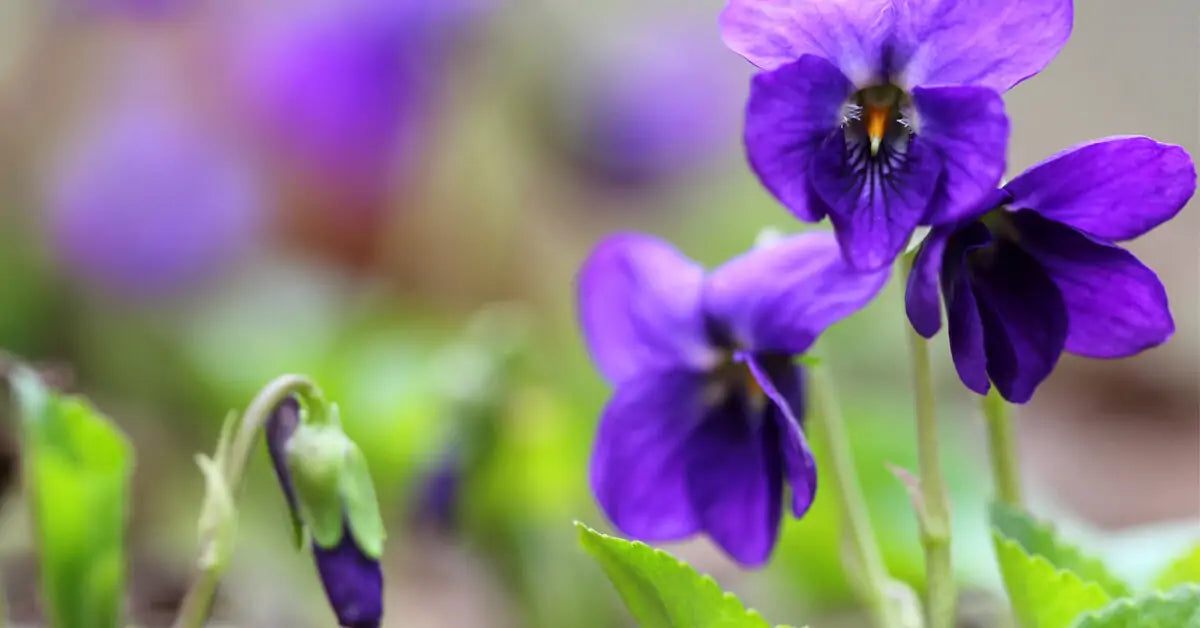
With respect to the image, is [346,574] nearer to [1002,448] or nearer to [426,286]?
[1002,448]

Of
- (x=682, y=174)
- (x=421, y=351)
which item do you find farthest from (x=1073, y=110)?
(x=421, y=351)

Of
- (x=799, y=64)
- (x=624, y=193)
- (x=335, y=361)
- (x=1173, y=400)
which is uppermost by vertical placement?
(x=799, y=64)

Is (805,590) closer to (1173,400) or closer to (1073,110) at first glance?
(1173,400)

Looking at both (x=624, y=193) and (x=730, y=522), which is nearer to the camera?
(x=730, y=522)

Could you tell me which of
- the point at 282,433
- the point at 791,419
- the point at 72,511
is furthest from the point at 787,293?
the point at 72,511

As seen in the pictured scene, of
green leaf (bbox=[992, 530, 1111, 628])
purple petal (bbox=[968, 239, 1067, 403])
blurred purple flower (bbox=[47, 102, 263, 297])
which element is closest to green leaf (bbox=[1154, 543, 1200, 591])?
green leaf (bbox=[992, 530, 1111, 628])

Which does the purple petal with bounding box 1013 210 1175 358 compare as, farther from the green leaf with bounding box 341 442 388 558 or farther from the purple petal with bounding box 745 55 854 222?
the green leaf with bounding box 341 442 388 558
